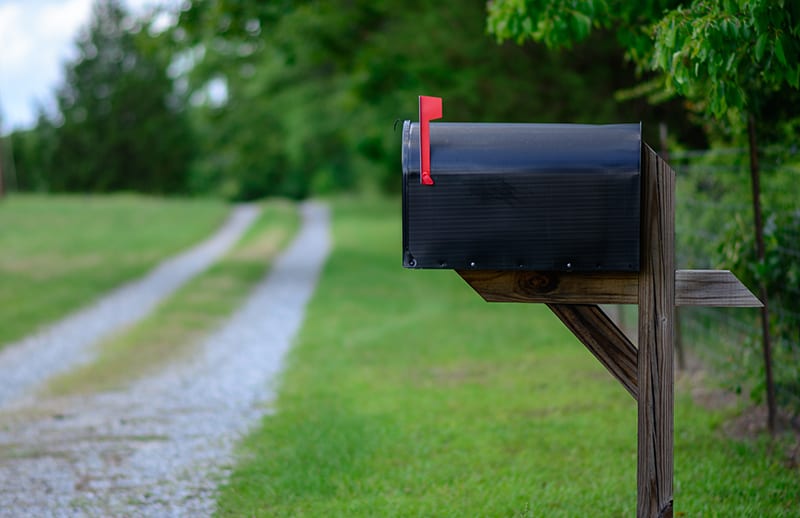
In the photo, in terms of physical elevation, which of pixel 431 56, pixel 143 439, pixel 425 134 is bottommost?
pixel 143 439

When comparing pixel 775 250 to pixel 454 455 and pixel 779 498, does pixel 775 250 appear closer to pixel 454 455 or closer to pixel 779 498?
pixel 779 498

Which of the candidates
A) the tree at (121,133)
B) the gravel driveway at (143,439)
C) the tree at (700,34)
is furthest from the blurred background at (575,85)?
the tree at (121,133)

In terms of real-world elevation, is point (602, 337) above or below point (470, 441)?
above

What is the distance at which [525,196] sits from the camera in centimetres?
333

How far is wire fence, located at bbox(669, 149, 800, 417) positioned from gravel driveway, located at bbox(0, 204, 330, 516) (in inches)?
149

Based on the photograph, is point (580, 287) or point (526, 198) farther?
point (580, 287)

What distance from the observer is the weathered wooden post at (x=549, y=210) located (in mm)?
3299

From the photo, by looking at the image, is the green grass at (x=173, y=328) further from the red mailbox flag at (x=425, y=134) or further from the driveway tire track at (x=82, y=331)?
the red mailbox flag at (x=425, y=134)

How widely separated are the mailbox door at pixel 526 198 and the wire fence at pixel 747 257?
3044 mm

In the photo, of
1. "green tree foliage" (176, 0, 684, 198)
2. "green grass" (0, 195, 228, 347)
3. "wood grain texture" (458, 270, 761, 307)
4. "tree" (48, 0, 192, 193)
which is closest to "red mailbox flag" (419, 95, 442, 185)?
"wood grain texture" (458, 270, 761, 307)

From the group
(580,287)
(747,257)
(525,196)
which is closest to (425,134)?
(525,196)

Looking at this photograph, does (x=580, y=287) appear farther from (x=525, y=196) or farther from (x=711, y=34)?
(x=711, y=34)

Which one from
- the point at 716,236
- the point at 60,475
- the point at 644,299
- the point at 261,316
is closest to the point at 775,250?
the point at 716,236

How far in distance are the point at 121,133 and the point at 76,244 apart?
122 feet
